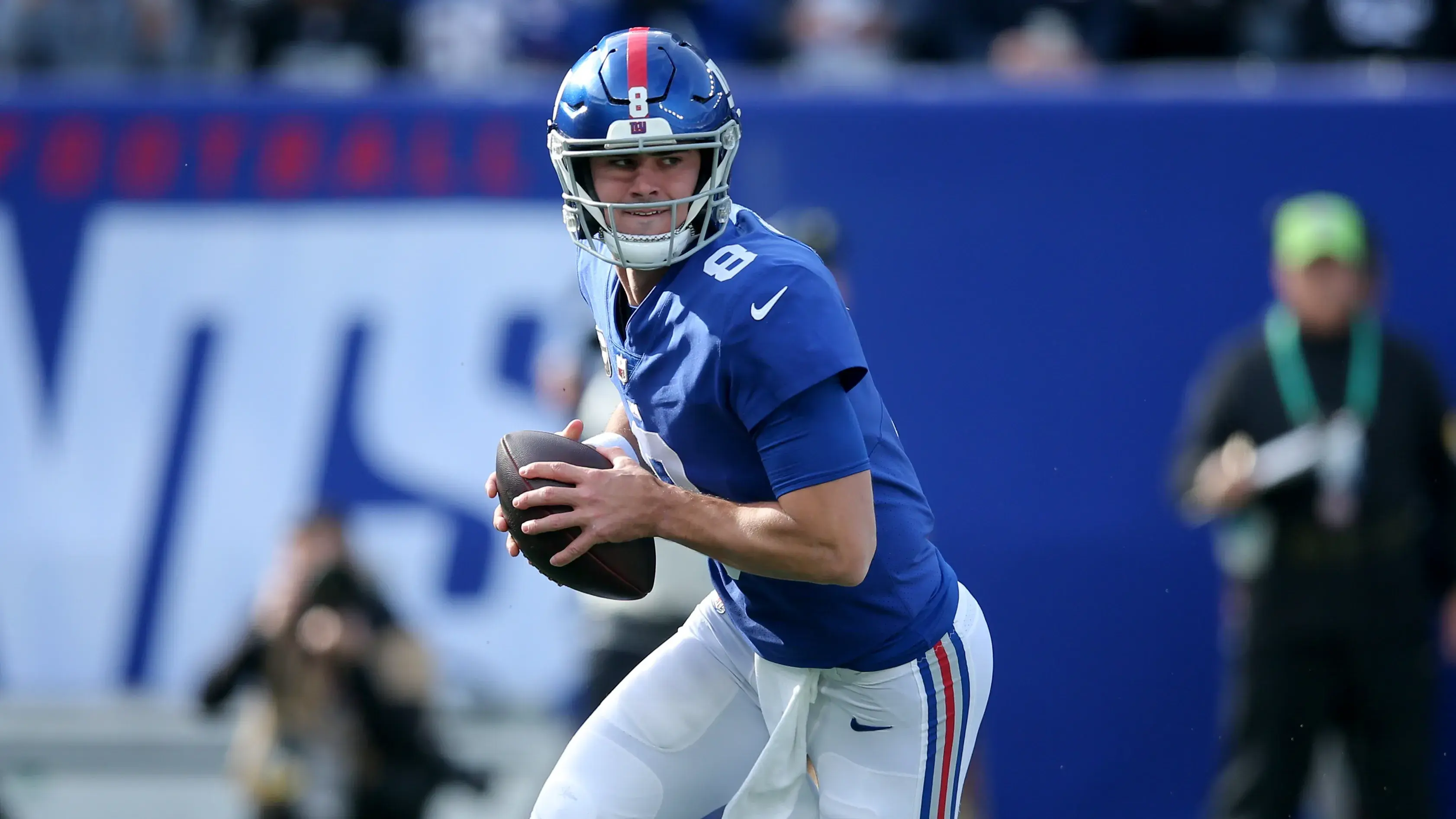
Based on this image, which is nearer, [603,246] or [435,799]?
[603,246]

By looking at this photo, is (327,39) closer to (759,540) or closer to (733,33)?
(733,33)

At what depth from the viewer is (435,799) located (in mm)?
6090

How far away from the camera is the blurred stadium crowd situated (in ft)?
24.6

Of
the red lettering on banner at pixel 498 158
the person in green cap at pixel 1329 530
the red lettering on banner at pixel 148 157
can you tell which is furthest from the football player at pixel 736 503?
the red lettering on banner at pixel 148 157

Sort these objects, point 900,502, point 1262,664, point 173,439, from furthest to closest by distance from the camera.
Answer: point 173,439 → point 1262,664 → point 900,502

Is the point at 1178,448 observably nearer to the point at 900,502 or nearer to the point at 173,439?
the point at 900,502

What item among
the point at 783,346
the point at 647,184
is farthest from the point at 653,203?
the point at 783,346

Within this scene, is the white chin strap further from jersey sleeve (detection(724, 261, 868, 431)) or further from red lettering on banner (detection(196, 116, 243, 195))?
red lettering on banner (detection(196, 116, 243, 195))

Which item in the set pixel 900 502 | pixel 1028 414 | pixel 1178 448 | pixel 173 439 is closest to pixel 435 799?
pixel 173 439

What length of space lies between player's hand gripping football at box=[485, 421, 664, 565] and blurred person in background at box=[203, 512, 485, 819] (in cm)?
297

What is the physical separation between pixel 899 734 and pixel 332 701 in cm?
318

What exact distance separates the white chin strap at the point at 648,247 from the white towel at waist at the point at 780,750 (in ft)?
2.53

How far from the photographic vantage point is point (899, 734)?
3.23 metres

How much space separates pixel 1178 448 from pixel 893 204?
4.33ft
